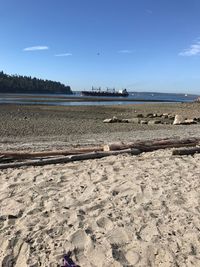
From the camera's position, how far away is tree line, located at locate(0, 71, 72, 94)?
14800 centimetres

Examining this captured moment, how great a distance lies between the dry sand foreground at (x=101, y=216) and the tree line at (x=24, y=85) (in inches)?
5363

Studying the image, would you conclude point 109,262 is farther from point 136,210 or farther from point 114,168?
point 114,168

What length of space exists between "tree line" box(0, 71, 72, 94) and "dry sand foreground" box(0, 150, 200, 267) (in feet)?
447

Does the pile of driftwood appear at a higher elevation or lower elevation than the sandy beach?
lower

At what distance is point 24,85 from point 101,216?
15916 centimetres

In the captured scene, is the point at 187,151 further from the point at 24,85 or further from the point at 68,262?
the point at 24,85

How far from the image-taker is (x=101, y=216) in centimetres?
588

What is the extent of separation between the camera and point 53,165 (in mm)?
9250

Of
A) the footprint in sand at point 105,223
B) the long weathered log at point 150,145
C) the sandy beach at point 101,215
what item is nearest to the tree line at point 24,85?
the long weathered log at point 150,145

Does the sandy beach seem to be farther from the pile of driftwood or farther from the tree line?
the tree line

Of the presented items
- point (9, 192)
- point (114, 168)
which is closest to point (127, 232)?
point (9, 192)

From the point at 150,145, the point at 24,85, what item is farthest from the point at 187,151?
the point at 24,85

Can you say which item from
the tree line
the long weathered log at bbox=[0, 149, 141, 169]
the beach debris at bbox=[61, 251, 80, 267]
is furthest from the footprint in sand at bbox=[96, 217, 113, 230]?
the tree line

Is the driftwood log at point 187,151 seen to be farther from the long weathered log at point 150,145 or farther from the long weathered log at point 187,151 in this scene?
the long weathered log at point 150,145
